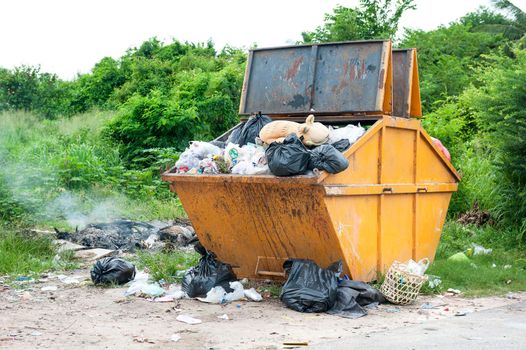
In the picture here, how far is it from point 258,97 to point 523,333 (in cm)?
393

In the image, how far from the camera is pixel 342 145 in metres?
7.18

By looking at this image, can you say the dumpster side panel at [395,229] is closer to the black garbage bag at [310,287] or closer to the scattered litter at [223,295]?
the black garbage bag at [310,287]

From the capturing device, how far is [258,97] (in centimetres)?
851

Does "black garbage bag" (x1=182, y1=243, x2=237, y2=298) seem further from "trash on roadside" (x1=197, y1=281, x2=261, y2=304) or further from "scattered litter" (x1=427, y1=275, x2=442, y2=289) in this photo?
"scattered litter" (x1=427, y1=275, x2=442, y2=289)

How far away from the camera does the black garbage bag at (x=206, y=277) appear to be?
281 inches

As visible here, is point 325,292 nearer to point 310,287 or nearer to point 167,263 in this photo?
point 310,287

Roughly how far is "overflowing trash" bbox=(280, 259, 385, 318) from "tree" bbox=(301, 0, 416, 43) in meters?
16.6

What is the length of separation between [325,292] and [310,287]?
0.16 metres

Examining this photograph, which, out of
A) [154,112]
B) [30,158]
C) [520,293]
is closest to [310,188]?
[520,293]

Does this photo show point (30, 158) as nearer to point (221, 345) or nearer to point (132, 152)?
point (132, 152)

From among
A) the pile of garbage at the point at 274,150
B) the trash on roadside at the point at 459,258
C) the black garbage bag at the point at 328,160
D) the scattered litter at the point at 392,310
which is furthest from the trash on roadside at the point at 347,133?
the trash on roadside at the point at 459,258

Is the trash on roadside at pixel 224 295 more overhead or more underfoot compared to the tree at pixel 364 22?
more underfoot

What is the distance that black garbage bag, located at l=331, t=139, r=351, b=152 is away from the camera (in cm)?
716

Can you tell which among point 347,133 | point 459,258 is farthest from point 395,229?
point 459,258
